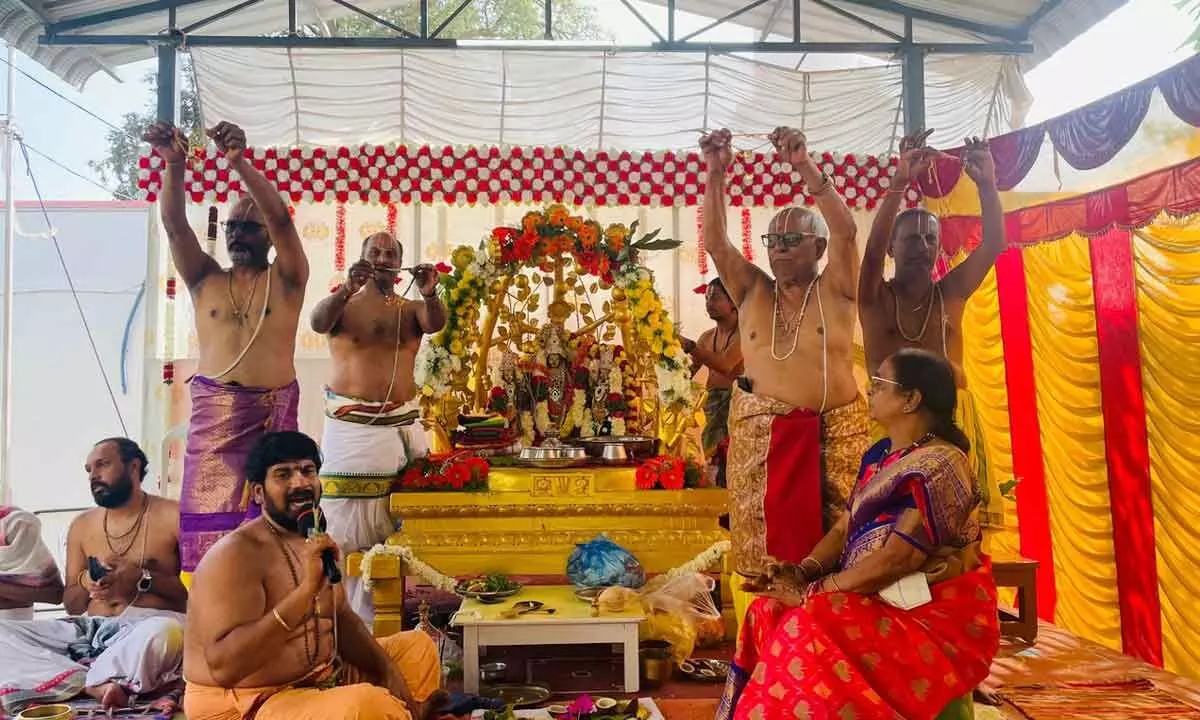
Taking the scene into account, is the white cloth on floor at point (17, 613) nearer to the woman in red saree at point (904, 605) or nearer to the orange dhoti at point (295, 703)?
the orange dhoti at point (295, 703)

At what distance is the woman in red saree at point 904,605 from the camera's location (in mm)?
2807

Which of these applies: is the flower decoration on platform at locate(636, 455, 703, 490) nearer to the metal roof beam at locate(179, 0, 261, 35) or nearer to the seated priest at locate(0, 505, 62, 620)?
the seated priest at locate(0, 505, 62, 620)

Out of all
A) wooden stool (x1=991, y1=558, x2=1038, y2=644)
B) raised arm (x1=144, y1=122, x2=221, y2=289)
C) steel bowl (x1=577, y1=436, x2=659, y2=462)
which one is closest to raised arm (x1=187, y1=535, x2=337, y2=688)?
raised arm (x1=144, y1=122, x2=221, y2=289)

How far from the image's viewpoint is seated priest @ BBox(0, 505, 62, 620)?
4773 millimetres

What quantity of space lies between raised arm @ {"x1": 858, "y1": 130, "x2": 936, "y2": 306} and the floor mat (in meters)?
2.02

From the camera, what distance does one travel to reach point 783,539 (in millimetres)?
3709

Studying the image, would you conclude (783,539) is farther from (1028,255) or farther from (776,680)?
(1028,255)

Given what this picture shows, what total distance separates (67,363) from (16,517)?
18.9 ft

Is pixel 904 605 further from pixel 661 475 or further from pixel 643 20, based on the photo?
pixel 643 20

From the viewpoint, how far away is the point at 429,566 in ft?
15.9

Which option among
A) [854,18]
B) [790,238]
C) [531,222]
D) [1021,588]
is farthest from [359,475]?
[854,18]

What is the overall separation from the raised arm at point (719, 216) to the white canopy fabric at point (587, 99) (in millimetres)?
4418

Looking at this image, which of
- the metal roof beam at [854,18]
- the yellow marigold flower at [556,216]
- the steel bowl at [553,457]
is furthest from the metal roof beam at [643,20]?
the steel bowl at [553,457]

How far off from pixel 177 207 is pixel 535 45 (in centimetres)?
424
